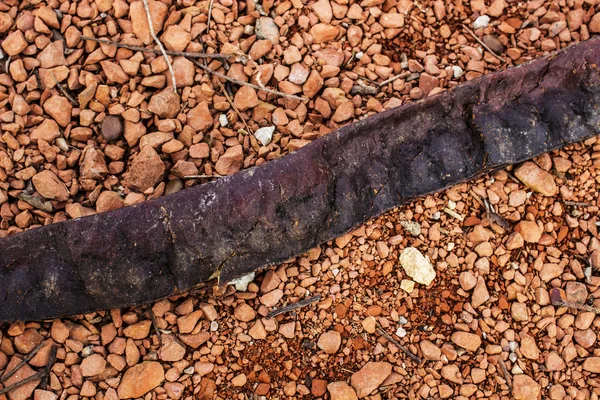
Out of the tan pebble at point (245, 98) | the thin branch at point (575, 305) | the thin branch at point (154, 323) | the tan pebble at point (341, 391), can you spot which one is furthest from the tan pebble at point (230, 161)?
the thin branch at point (575, 305)

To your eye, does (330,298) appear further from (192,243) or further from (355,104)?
(355,104)

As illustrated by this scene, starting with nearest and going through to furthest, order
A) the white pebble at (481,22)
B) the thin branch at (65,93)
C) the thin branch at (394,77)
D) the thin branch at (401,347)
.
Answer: the thin branch at (401,347) → the thin branch at (65,93) → the thin branch at (394,77) → the white pebble at (481,22)

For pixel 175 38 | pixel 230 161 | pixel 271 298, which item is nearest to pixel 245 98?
pixel 230 161

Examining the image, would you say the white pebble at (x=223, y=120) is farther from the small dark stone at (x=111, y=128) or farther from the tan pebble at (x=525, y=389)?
the tan pebble at (x=525, y=389)

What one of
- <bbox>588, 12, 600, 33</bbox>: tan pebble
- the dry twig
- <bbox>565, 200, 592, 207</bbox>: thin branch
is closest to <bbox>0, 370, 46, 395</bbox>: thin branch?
the dry twig

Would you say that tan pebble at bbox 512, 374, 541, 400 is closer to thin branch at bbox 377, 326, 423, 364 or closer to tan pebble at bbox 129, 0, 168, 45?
thin branch at bbox 377, 326, 423, 364

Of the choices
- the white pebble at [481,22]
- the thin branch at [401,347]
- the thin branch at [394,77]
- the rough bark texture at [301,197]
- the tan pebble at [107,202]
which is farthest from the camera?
the white pebble at [481,22]

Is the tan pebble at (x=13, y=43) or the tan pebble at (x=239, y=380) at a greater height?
the tan pebble at (x=13, y=43)
